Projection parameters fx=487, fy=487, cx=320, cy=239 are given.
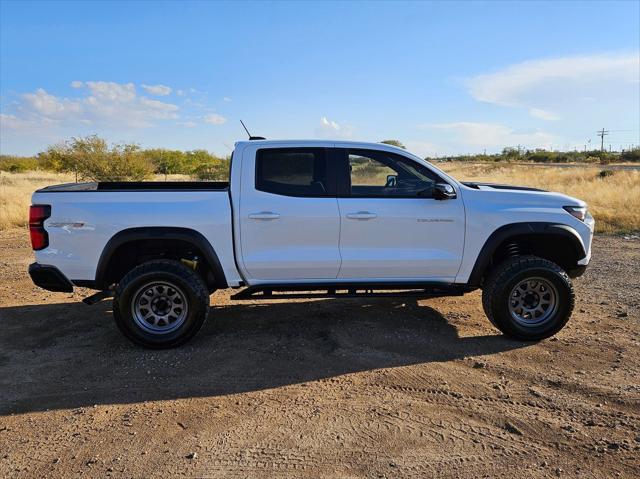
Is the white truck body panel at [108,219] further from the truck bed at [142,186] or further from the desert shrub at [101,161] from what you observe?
the desert shrub at [101,161]

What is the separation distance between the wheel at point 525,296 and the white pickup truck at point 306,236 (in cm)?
1

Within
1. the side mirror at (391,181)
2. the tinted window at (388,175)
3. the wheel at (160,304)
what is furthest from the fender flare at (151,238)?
the side mirror at (391,181)

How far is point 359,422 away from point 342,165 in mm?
2495

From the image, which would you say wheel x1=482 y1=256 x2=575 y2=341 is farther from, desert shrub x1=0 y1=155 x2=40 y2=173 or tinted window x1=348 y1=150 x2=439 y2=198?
desert shrub x1=0 y1=155 x2=40 y2=173

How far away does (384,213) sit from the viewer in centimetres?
473

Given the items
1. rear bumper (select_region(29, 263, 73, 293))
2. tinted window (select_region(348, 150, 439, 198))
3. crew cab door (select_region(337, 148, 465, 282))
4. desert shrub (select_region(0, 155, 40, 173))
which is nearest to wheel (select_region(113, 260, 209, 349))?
rear bumper (select_region(29, 263, 73, 293))

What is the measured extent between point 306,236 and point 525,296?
2.33 metres

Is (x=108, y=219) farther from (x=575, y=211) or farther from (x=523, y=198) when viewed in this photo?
(x=575, y=211)

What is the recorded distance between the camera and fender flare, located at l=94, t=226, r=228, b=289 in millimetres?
4562

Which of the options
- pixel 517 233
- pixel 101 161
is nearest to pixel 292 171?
pixel 517 233

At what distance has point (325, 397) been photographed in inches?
148

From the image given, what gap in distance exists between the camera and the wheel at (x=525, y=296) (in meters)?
4.79

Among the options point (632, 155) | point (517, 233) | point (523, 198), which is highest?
point (632, 155)

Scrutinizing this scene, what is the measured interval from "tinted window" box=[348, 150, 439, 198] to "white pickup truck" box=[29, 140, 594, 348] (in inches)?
0.5
